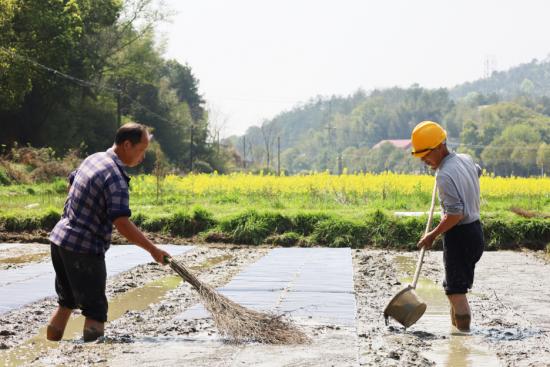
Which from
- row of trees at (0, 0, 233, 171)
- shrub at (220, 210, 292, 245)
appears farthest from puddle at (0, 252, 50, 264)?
row of trees at (0, 0, 233, 171)

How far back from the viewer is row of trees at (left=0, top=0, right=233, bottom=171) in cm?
3588

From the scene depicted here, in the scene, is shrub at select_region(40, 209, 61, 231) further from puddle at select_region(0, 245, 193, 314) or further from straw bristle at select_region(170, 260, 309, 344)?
straw bristle at select_region(170, 260, 309, 344)

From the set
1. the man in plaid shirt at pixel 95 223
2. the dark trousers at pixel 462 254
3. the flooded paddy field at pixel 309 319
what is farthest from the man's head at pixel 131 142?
the dark trousers at pixel 462 254

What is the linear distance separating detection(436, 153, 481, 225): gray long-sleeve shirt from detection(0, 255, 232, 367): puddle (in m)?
2.43

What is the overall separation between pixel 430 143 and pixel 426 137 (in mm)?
53

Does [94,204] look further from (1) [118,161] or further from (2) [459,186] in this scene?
(2) [459,186]

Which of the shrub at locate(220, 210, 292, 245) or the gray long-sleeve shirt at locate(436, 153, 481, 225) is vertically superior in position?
the gray long-sleeve shirt at locate(436, 153, 481, 225)

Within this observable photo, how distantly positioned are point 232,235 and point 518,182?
10.7 metres

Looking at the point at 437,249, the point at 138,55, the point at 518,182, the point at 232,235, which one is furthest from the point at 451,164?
the point at 138,55

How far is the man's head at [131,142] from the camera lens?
200 inches

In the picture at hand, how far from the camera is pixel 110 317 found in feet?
21.1

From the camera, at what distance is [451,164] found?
226 inches

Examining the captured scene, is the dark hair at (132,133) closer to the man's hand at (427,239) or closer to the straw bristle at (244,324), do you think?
the straw bristle at (244,324)

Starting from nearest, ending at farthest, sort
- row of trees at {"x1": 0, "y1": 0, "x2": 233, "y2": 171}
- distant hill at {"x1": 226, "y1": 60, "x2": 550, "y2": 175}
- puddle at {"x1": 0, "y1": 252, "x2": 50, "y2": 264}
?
puddle at {"x1": 0, "y1": 252, "x2": 50, "y2": 264} → row of trees at {"x1": 0, "y1": 0, "x2": 233, "y2": 171} → distant hill at {"x1": 226, "y1": 60, "x2": 550, "y2": 175}
